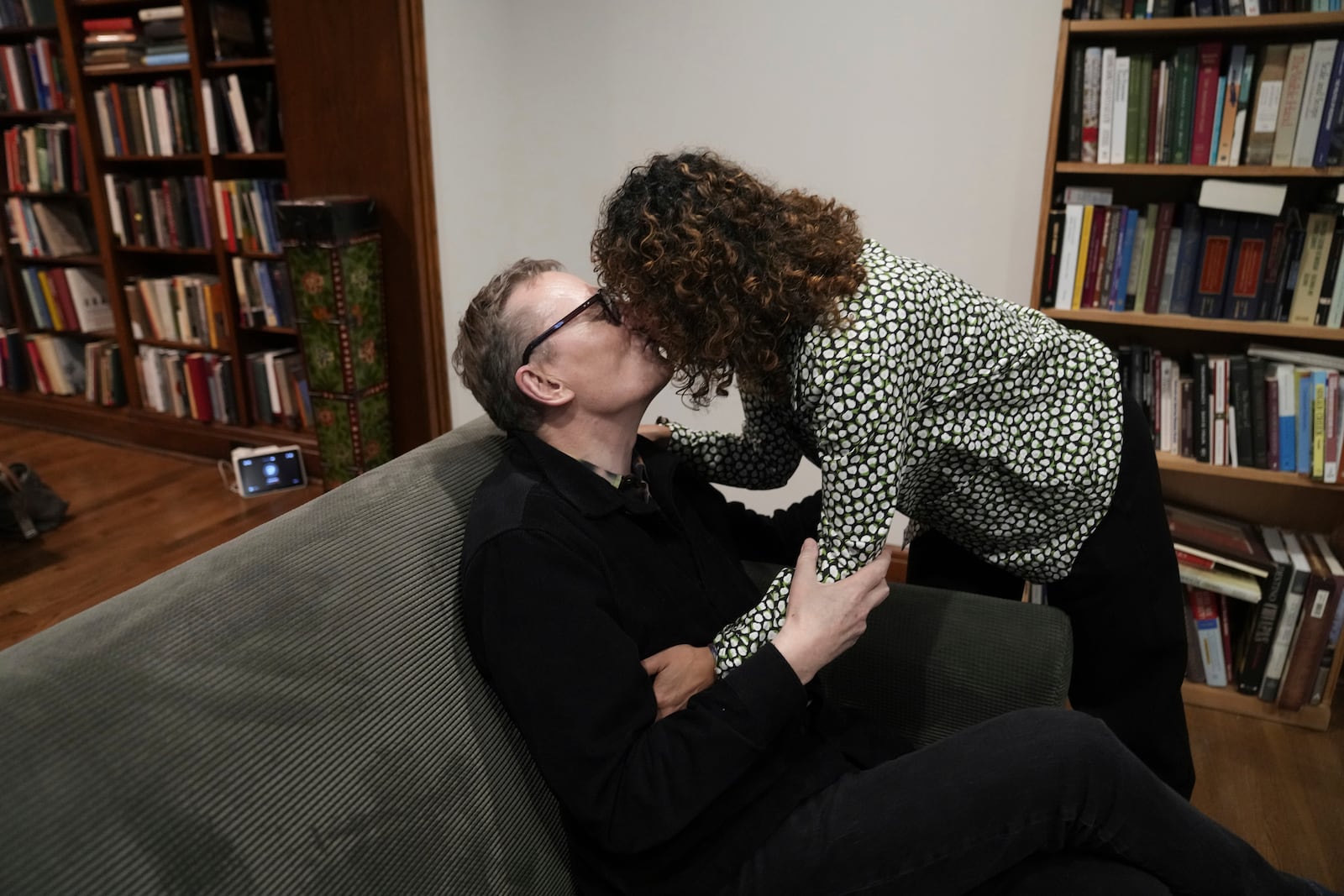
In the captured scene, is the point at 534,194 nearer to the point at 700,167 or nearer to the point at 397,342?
the point at 397,342

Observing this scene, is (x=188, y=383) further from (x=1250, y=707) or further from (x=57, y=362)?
(x=1250, y=707)

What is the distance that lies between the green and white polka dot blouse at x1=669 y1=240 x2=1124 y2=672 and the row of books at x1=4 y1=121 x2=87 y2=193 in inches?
140

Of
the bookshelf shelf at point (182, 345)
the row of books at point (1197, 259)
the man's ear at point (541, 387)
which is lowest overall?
the bookshelf shelf at point (182, 345)

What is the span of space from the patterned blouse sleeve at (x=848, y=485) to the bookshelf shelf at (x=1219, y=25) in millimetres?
1271

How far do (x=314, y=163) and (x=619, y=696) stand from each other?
2.72m

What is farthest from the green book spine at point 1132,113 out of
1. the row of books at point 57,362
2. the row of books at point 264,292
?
the row of books at point 57,362

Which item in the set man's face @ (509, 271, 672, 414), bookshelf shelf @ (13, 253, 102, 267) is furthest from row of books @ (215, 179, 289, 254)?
man's face @ (509, 271, 672, 414)

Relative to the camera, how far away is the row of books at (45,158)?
3662mm

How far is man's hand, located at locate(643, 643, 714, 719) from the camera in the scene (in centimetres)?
99

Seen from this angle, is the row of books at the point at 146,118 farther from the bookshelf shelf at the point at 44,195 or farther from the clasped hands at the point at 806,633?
the clasped hands at the point at 806,633

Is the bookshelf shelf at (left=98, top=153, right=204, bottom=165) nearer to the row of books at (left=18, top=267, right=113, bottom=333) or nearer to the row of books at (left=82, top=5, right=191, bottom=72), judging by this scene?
the row of books at (left=82, top=5, right=191, bottom=72)

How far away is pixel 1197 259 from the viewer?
1.89 m

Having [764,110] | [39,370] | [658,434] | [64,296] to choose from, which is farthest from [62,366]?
[658,434]

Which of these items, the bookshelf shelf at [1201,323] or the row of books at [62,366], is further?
the row of books at [62,366]
